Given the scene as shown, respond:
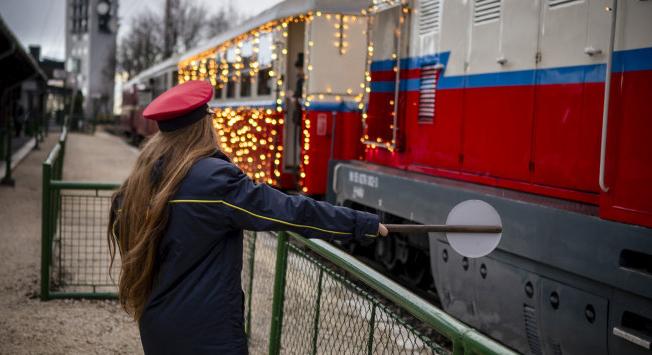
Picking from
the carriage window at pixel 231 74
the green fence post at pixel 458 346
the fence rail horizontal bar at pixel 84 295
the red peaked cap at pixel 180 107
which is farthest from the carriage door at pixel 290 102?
the green fence post at pixel 458 346

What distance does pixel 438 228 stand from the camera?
2961 mm

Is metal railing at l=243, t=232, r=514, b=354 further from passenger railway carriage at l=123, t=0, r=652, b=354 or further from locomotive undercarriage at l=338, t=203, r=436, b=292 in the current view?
locomotive undercarriage at l=338, t=203, r=436, b=292

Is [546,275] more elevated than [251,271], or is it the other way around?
[546,275]

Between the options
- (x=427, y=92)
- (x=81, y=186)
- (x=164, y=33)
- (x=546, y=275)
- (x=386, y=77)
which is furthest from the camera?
(x=164, y=33)

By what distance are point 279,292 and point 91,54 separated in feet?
296

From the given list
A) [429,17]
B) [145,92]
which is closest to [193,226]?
[429,17]

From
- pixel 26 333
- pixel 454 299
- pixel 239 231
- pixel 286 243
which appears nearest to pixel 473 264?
pixel 454 299

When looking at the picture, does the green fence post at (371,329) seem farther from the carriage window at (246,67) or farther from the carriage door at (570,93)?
the carriage window at (246,67)

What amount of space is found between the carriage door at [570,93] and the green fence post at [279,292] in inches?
83.0

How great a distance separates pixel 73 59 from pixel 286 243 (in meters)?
106

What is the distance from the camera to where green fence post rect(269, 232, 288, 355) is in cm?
390

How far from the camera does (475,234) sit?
3.00 m

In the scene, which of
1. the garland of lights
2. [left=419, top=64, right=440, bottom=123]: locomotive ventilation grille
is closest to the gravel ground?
the garland of lights

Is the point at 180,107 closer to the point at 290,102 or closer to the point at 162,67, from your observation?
the point at 290,102
